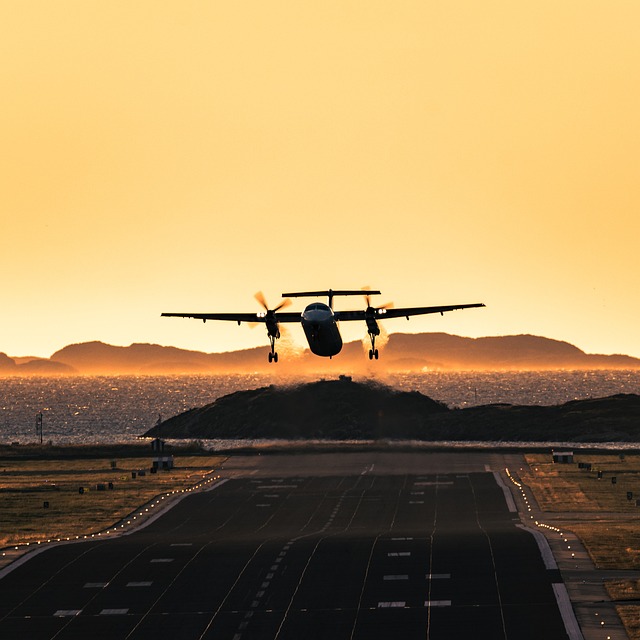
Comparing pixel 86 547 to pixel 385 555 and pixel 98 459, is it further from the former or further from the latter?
pixel 98 459

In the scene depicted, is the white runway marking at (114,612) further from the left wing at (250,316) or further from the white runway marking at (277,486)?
the white runway marking at (277,486)

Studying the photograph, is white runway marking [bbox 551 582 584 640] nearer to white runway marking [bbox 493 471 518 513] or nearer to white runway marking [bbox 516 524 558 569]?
white runway marking [bbox 516 524 558 569]

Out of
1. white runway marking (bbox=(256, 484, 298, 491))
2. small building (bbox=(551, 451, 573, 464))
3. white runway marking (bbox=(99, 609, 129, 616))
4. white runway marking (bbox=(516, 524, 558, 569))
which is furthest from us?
small building (bbox=(551, 451, 573, 464))

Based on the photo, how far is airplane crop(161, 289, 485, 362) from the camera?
101375 mm

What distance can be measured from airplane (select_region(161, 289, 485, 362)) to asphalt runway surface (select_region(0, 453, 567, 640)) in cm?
1540

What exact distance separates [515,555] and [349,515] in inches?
1230

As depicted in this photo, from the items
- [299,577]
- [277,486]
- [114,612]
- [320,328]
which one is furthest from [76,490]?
[114,612]

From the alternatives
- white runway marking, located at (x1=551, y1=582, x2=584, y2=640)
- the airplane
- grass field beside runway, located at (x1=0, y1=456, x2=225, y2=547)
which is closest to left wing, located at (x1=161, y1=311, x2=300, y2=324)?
the airplane

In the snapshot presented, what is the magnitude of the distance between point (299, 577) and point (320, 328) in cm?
2101

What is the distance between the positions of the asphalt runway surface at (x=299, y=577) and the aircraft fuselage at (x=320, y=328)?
1525 centimetres

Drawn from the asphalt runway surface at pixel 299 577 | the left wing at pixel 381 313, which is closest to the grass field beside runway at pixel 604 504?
the asphalt runway surface at pixel 299 577

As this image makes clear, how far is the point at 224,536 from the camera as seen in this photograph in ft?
359

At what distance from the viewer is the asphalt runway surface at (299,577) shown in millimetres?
73750

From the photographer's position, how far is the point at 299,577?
3462 inches
